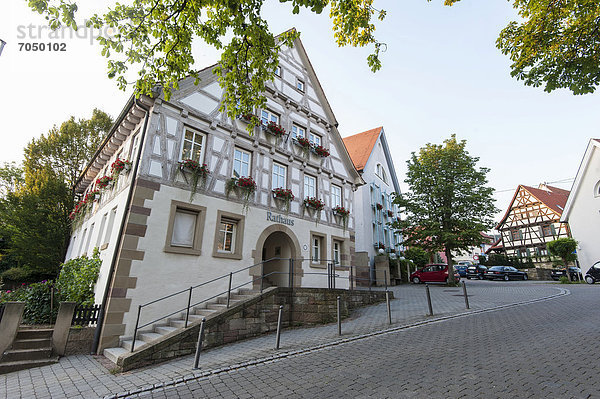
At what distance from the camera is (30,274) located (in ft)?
65.2

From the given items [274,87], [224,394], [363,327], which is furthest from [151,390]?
[274,87]

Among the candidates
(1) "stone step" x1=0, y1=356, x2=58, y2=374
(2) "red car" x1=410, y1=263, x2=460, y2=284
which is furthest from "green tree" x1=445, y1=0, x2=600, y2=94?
(2) "red car" x1=410, y1=263, x2=460, y2=284

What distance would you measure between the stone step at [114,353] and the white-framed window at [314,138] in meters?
11.4

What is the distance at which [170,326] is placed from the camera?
834cm

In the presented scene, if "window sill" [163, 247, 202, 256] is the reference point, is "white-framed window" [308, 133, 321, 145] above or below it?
above

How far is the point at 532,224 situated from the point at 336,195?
33.7 metres

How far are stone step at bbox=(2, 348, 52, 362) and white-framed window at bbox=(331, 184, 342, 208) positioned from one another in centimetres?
1173

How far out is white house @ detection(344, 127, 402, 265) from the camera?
23.3 meters

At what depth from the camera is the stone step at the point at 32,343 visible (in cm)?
693

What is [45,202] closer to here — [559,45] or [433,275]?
[559,45]

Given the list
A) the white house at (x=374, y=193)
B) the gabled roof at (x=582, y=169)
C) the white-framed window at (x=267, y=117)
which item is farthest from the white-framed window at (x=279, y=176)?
the gabled roof at (x=582, y=169)

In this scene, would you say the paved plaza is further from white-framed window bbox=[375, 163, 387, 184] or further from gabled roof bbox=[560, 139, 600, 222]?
gabled roof bbox=[560, 139, 600, 222]

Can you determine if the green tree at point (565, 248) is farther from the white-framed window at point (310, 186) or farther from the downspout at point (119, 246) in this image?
the downspout at point (119, 246)

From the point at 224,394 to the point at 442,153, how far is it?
77.8 ft
